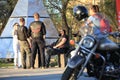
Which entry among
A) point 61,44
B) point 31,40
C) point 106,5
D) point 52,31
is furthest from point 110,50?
point 106,5

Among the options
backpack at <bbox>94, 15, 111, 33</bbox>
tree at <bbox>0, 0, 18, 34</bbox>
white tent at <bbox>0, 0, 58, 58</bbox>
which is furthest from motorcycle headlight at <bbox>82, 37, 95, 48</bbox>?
tree at <bbox>0, 0, 18, 34</bbox>

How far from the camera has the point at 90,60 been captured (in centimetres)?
916

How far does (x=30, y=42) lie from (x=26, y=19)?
5231mm

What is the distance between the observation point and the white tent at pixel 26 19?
23.6 meters

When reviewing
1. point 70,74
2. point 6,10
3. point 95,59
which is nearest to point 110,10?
point 6,10

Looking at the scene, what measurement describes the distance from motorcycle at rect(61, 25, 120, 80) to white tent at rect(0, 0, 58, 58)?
45.1ft

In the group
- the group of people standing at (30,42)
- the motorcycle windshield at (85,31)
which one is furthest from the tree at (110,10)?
the motorcycle windshield at (85,31)

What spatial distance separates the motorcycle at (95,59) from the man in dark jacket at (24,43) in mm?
8823

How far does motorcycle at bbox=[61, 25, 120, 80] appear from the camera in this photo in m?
8.98

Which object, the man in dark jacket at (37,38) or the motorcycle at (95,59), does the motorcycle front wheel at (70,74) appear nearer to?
the motorcycle at (95,59)

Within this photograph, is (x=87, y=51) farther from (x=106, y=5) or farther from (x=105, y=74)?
(x=106, y=5)

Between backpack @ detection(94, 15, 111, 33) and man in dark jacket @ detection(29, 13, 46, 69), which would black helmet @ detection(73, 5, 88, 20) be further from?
man in dark jacket @ detection(29, 13, 46, 69)

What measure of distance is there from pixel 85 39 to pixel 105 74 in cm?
78

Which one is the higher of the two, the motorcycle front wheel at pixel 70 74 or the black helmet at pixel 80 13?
the black helmet at pixel 80 13
